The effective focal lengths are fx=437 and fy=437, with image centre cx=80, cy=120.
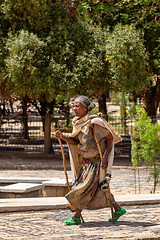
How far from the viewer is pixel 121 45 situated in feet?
52.2

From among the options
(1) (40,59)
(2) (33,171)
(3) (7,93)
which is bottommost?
(2) (33,171)

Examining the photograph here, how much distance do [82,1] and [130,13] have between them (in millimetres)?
2058

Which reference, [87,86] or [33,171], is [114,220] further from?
[87,86]

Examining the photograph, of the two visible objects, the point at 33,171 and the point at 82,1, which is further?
the point at 82,1

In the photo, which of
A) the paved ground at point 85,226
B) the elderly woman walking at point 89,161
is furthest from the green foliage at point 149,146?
the elderly woman walking at point 89,161

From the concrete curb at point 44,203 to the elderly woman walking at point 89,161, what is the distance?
38.6 inches

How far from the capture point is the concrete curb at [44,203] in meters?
6.43

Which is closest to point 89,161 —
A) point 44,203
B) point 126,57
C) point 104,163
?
point 104,163

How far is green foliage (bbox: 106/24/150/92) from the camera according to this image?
15961mm

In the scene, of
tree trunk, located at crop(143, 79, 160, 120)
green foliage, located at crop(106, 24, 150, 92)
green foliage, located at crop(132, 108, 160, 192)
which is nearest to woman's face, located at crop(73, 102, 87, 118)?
green foliage, located at crop(132, 108, 160, 192)

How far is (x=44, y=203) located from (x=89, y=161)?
1349mm

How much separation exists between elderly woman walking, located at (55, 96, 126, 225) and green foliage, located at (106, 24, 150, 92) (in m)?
10.3

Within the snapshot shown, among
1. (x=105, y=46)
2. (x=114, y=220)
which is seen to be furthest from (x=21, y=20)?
(x=114, y=220)

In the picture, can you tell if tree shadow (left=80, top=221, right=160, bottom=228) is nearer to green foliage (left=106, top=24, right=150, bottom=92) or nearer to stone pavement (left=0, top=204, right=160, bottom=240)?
stone pavement (left=0, top=204, right=160, bottom=240)
